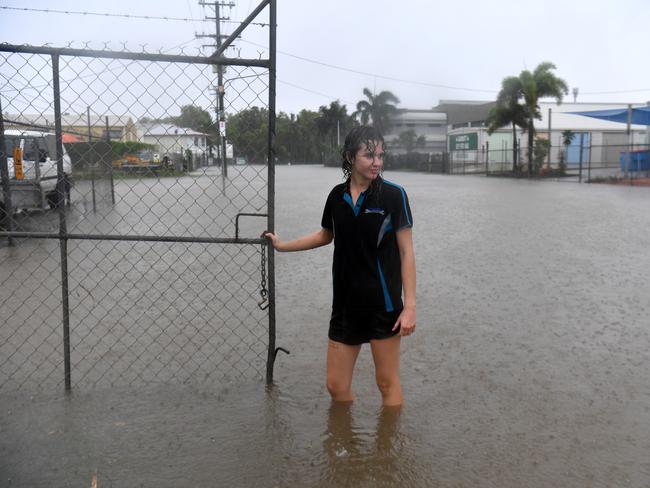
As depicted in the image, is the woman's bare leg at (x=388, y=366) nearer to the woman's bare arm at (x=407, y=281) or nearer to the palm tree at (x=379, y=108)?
the woman's bare arm at (x=407, y=281)

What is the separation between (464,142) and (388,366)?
53.2 m

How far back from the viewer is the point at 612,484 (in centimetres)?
305

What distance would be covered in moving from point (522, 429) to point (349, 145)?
6.02ft

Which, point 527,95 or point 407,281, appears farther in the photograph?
point 527,95

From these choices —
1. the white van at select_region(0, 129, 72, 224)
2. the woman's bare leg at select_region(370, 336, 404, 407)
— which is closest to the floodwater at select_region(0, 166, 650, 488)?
the woman's bare leg at select_region(370, 336, 404, 407)

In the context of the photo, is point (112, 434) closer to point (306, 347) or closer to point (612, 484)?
point (306, 347)

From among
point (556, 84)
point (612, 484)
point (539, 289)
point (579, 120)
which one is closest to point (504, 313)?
point (539, 289)

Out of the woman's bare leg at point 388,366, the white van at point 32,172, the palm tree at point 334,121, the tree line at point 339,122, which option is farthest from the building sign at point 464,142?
the woman's bare leg at point 388,366

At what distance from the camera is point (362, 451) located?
337cm

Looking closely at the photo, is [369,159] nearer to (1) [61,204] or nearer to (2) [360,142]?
(2) [360,142]

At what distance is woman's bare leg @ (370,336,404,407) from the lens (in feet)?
10.8

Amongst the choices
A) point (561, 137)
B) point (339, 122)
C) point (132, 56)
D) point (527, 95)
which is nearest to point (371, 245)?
point (132, 56)

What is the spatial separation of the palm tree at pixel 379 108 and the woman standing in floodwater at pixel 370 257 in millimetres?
76533

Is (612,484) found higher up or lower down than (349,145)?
lower down
